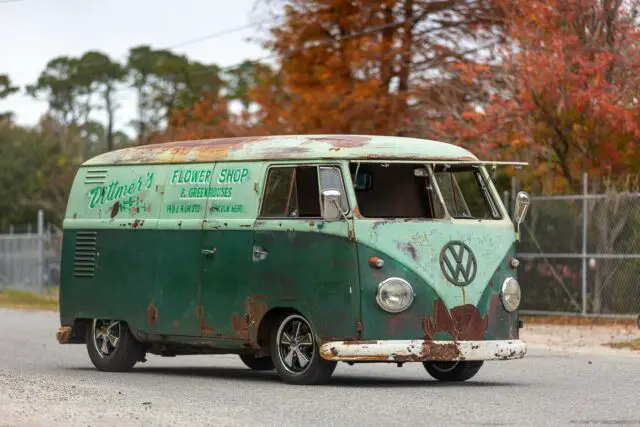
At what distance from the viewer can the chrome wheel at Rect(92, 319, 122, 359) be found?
56.2 feet

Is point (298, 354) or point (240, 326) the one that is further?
point (240, 326)

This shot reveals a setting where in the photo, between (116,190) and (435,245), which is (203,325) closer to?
(116,190)

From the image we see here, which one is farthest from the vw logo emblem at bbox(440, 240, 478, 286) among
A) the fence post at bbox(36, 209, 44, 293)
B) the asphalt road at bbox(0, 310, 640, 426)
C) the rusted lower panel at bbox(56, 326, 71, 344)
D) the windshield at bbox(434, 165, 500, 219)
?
the fence post at bbox(36, 209, 44, 293)

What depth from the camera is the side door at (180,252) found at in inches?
627

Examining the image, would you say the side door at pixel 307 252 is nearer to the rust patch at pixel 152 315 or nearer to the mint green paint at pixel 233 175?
the mint green paint at pixel 233 175

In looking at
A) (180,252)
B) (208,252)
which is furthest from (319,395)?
(180,252)

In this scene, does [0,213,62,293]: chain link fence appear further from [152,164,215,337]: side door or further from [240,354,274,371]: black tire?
[152,164,215,337]: side door

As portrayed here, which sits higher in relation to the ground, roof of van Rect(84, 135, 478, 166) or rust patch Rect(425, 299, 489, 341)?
roof of van Rect(84, 135, 478, 166)

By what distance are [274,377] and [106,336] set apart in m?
2.03

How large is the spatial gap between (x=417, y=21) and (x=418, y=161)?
19.9 m

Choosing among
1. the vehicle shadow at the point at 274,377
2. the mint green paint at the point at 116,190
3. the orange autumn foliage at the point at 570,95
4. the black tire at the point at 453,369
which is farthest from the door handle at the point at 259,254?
the orange autumn foliage at the point at 570,95

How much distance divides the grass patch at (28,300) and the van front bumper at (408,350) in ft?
77.4

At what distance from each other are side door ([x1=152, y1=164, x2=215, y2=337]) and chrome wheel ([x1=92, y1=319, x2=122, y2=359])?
83cm

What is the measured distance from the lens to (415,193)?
15766 millimetres
